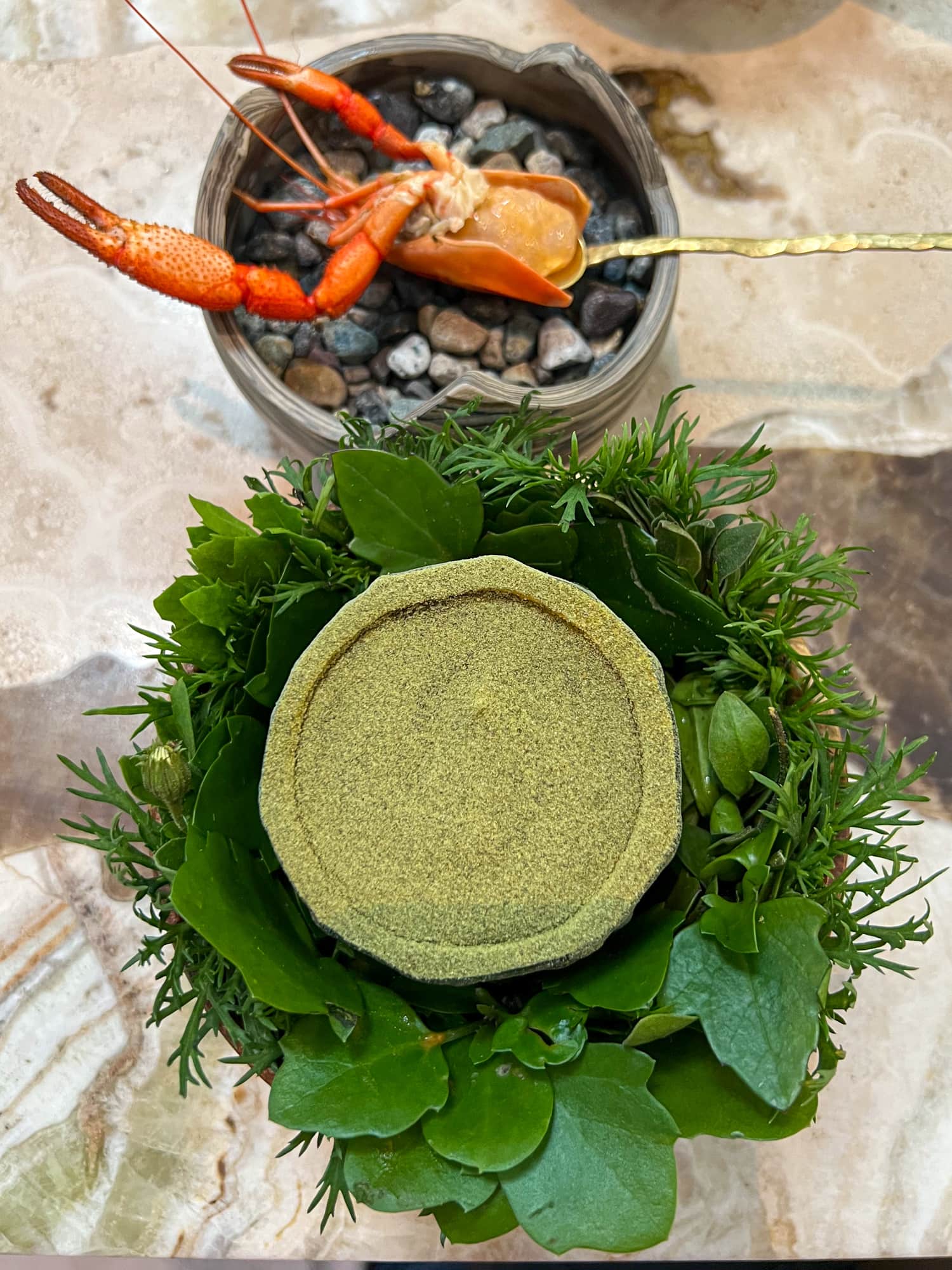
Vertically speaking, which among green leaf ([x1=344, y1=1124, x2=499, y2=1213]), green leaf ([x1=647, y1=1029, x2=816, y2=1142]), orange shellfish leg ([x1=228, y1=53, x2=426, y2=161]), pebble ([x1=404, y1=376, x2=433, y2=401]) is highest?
orange shellfish leg ([x1=228, y1=53, x2=426, y2=161])

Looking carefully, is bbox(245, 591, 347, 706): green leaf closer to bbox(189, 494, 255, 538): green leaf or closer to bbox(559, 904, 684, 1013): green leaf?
bbox(189, 494, 255, 538): green leaf

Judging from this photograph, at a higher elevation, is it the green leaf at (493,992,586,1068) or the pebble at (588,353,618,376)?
the pebble at (588,353,618,376)

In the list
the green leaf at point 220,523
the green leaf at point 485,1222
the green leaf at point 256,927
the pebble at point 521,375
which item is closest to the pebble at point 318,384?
the pebble at point 521,375

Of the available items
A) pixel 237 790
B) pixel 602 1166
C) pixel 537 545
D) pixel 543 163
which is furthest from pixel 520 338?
pixel 602 1166

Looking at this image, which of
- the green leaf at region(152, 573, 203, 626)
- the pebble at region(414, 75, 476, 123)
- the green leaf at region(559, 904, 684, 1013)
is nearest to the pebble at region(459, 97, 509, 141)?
the pebble at region(414, 75, 476, 123)

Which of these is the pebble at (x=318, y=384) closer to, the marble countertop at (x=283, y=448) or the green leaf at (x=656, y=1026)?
the marble countertop at (x=283, y=448)

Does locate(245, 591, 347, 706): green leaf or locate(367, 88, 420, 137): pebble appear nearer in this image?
locate(245, 591, 347, 706): green leaf

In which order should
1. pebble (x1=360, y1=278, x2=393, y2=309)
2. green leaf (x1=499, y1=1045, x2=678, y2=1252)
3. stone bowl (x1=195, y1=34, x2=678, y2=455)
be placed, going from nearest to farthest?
green leaf (x1=499, y1=1045, x2=678, y2=1252), stone bowl (x1=195, y1=34, x2=678, y2=455), pebble (x1=360, y1=278, x2=393, y2=309)

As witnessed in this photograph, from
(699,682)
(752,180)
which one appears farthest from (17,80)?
(699,682)
